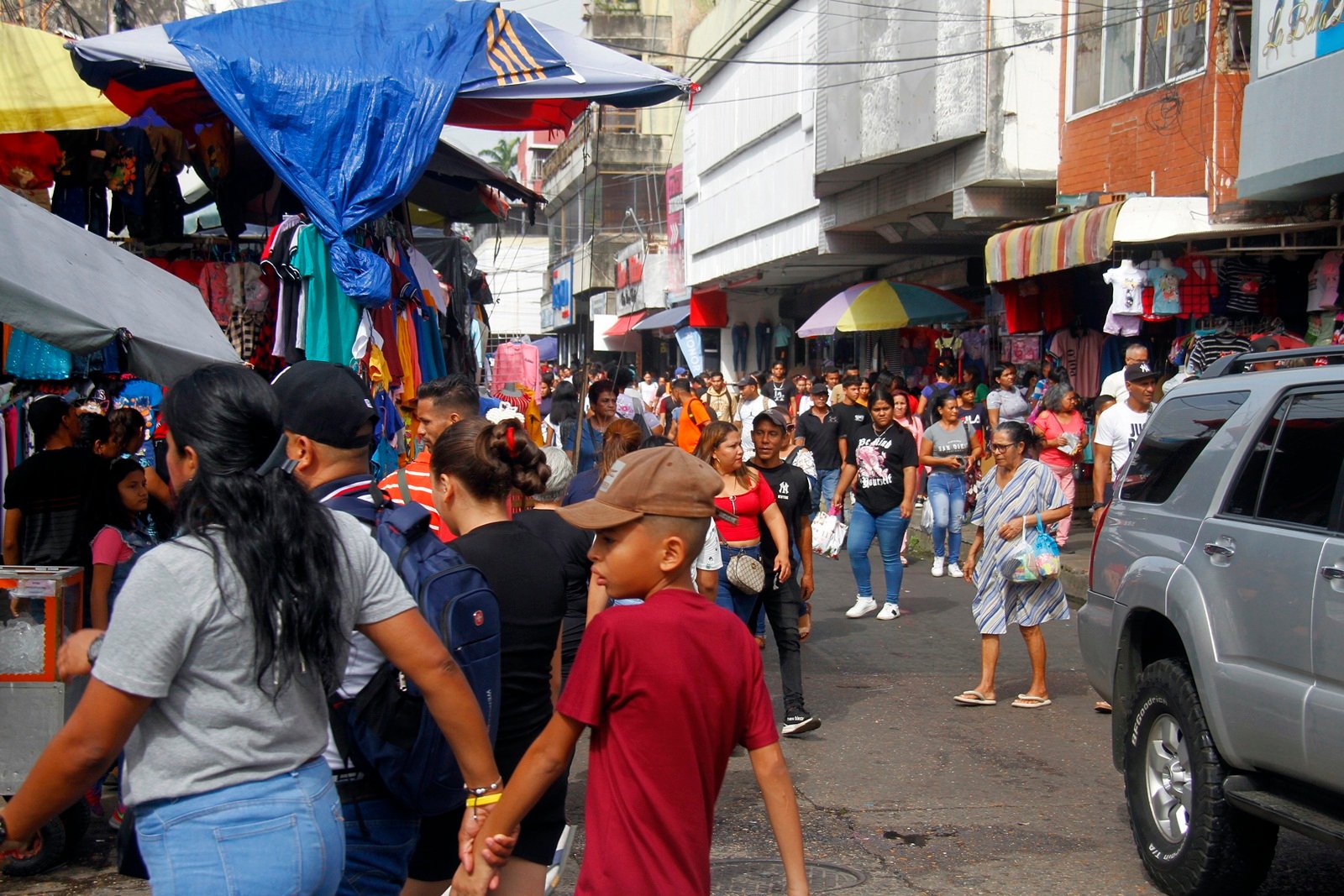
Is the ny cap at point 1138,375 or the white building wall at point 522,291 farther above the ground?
the white building wall at point 522,291

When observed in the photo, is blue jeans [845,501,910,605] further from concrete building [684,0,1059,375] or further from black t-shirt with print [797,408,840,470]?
concrete building [684,0,1059,375]

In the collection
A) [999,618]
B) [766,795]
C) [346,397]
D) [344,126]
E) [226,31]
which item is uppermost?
[226,31]

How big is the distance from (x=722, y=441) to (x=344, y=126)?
2.54m

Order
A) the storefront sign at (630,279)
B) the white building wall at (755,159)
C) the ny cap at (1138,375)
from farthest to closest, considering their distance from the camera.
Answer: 1. the storefront sign at (630,279)
2. the white building wall at (755,159)
3. the ny cap at (1138,375)

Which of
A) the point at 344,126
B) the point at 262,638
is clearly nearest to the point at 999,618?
the point at 344,126

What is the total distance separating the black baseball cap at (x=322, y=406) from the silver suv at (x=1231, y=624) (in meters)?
2.98

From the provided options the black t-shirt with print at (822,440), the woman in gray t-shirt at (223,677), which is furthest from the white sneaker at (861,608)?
the woman in gray t-shirt at (223,677)

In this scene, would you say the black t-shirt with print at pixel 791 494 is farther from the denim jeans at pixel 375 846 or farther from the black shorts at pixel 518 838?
the denim jeans at pixel 375 846

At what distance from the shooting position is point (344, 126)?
656 cm

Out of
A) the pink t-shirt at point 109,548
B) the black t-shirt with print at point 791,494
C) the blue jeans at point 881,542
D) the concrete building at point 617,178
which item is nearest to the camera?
the pink t-shirt at point 109,548

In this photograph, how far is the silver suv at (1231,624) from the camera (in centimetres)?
407

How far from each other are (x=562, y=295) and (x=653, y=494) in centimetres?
4877

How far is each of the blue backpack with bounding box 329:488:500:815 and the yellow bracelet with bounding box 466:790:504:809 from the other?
0.48 feet

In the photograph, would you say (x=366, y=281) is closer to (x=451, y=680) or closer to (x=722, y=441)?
(x=722, y=441)
